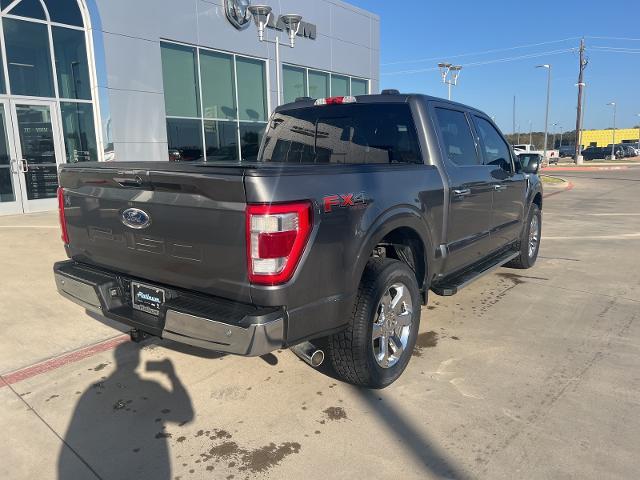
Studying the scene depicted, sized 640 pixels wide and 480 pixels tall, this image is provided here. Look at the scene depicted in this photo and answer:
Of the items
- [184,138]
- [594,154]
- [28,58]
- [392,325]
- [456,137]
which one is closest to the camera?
[392,325]

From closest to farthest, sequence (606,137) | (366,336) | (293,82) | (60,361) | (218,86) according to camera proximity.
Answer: (366,336) < (60,361) < (218,86) < (293,82) < (606,137)

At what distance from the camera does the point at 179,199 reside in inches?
105

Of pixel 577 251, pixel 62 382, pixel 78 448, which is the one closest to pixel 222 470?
pixel 78 448

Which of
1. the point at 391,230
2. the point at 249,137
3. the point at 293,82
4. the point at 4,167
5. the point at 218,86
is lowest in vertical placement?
the point at 391,230

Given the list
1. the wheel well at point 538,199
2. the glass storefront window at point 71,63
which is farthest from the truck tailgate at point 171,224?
the glass storefront window at point 71,63

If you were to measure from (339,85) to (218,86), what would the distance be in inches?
237

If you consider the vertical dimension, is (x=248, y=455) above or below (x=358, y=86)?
below

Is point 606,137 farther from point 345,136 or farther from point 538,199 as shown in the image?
point 345,136

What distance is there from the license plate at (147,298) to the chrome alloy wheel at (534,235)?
5.05 meters

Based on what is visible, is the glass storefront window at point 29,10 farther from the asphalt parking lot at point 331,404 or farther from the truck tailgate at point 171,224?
the truck tailgate at point 171,224

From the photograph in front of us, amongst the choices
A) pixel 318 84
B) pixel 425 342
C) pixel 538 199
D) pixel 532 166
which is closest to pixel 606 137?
pixel 318 84

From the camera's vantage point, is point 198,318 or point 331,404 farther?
point 331,404

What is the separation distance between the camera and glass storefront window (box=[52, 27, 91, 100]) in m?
11.5

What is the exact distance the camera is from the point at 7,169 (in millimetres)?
11039
